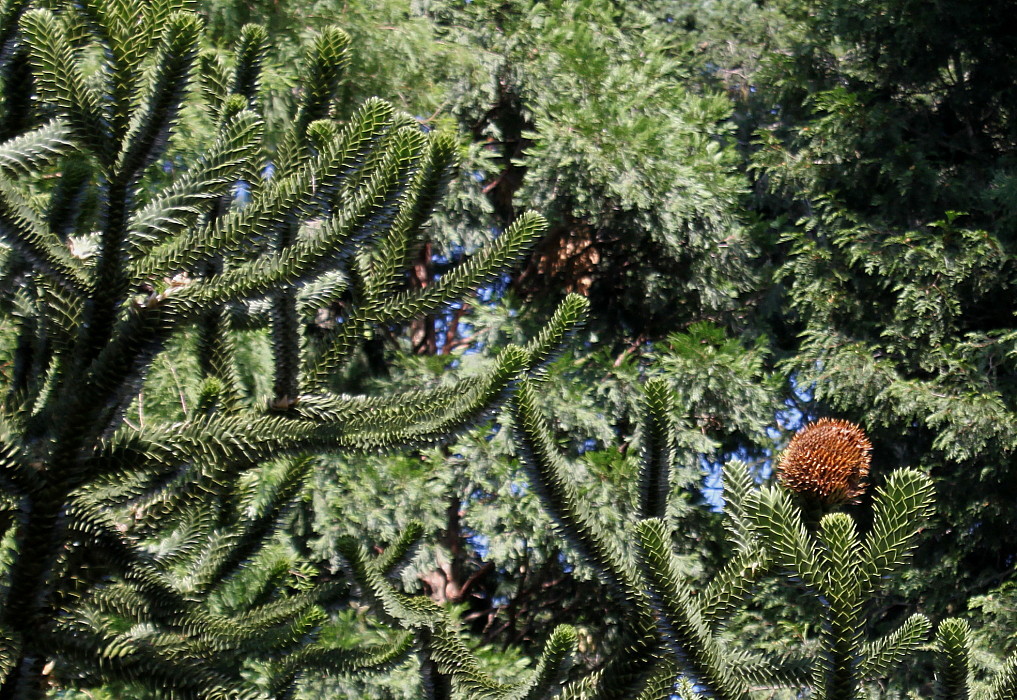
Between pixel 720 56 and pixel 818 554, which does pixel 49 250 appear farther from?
pixel 720 56

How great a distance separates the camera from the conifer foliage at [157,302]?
163cm

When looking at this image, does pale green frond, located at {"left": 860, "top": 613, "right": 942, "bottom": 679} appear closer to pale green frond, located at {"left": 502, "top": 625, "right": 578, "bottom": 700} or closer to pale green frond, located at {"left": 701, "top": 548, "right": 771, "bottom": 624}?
pale green frond, located at {"left": 701, "top": 548, "right": 771, "bottom": 624}

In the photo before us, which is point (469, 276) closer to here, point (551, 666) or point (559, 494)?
point (559, 494)

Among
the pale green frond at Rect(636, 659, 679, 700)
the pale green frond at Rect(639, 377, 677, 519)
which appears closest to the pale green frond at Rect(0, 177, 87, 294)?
the pale green frond at Rect(639, 377, 677, 519)

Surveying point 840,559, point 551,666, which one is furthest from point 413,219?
point 840,559

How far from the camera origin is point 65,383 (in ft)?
5.41

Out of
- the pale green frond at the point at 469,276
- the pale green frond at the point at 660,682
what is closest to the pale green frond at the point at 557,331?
the pale green frond at the point at 469,276

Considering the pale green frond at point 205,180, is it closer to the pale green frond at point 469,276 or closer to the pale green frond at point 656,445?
the pale green frond at point 469,276

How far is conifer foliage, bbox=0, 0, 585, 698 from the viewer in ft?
5.34

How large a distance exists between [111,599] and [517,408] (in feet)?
3.21

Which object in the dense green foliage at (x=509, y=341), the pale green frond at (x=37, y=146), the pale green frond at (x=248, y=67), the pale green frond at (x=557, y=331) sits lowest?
the dense green foliage at (x=509, y=341)

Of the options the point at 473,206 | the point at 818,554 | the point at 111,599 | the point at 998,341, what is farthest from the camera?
the point at 473,206

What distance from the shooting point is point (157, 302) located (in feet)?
5.48

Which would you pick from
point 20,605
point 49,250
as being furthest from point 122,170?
point 20,605
